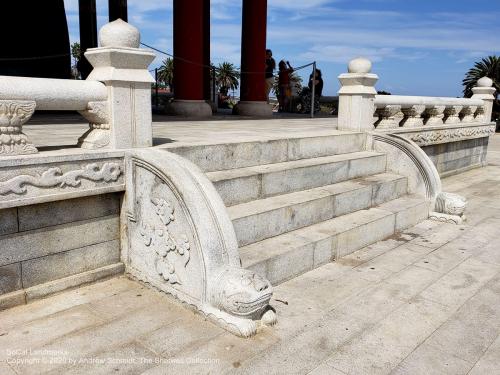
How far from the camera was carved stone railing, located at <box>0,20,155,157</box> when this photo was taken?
3.46 metres

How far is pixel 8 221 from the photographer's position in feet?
11.2

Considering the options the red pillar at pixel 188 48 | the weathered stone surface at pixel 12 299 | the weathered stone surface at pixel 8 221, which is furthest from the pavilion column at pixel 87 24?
the weathered stone surface at pixel 12 299

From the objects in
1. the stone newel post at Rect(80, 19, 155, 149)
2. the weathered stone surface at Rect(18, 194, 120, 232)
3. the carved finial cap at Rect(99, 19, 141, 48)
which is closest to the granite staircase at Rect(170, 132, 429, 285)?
the stone newel post at Rect(80, 19, 155, 149)

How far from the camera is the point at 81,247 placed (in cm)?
387

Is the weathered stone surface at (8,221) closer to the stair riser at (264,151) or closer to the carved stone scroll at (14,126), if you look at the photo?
the carved stone scroll at (14,126)

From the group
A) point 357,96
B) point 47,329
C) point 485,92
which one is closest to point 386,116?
point 357,96

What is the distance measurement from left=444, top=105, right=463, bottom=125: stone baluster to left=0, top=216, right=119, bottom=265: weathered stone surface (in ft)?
25.5

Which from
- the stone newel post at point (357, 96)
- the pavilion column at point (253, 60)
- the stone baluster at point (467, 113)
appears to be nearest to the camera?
the stone newel post at point (357, 96)

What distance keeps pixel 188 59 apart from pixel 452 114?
6.02 metres

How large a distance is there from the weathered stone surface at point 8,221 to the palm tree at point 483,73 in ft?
85.7

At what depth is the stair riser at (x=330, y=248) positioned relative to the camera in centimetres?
399

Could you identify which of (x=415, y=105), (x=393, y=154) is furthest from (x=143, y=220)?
(x=415, y=105)

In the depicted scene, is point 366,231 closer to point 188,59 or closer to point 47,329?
point 47,329

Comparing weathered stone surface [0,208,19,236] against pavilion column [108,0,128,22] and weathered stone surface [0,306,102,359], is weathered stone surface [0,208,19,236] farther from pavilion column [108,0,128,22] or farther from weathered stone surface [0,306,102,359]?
pavilion column [108,0,128,22]
